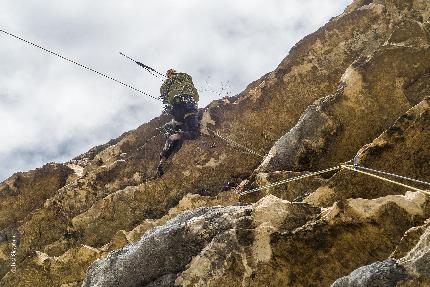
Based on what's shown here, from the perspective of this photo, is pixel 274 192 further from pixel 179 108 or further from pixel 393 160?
pixel 179 108

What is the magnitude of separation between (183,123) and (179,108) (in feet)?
2.64

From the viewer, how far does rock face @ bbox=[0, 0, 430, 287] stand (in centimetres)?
979

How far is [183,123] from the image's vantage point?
913 inches

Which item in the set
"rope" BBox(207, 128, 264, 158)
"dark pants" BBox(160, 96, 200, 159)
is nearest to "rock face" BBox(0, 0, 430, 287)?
"rope" BBox(207, 128, 264, 158)

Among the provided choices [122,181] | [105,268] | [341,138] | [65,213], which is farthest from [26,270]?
[341,138]

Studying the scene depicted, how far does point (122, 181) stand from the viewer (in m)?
23.7

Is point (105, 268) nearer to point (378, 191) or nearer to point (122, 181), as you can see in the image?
point (378, 191)

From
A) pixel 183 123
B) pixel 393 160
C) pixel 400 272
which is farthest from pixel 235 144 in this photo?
pixel 400 272

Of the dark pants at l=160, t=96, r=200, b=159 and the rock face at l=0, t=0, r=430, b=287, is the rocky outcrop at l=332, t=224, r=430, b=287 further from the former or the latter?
the dark pants at l=160, t=96, r=200, b=159

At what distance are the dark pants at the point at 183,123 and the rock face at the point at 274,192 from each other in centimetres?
55

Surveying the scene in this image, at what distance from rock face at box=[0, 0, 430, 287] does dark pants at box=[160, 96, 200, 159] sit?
55cm

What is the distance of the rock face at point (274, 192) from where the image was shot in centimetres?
979
